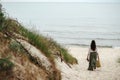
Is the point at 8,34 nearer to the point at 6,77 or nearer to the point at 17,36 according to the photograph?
the point at 17,36

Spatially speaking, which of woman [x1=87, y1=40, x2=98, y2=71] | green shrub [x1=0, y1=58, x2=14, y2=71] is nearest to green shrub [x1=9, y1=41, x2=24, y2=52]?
green shrub [x1=0, y1=58, x2=14, y2=71]

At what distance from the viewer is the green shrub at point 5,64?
7.95 metres

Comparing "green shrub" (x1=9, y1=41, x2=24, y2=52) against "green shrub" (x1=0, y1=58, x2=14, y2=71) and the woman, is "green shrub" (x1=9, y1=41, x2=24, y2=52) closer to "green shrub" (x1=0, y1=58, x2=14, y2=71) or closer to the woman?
"green shrub" (x1=0, y1=58, x2=14, y2=71)

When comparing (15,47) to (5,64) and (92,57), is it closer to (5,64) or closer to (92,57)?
(5,64)

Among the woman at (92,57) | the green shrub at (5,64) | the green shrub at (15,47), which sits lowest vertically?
the woman at (92,57)

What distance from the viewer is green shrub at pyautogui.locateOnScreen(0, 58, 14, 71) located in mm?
7949

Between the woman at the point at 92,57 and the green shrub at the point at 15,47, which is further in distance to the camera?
the woman at the point at 92,57

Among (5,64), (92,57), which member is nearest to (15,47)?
(5,64)

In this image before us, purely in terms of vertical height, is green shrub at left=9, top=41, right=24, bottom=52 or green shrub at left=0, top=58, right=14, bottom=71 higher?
green shrub at left=9, top=41, right=24, bottom=52

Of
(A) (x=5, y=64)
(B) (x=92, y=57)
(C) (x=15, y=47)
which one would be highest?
(C) (x=15, y=47)

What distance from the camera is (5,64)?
800cm

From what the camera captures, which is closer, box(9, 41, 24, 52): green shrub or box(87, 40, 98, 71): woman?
box(9, 41, 24, 52): green shrub

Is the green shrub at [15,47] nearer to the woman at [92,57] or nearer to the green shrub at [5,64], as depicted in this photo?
the green shrub at [5,64]

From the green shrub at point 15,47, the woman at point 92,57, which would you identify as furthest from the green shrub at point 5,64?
the woman at point 92,57
